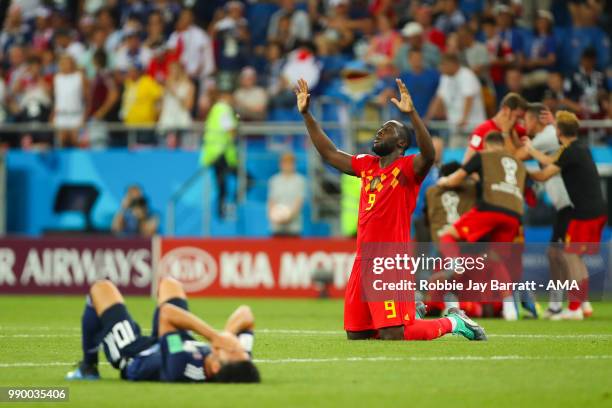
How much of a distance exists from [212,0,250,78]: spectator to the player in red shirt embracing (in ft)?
43.8

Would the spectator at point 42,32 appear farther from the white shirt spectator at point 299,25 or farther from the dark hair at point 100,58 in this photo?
the white shirt spectator at point 299,25

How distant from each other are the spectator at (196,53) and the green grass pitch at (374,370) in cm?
1101

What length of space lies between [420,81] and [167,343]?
1515 centimetres

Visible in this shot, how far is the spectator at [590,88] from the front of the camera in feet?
76.1

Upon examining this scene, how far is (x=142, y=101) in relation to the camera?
26.4 metres

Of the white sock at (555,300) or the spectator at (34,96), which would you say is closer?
the white sock at (555,300)

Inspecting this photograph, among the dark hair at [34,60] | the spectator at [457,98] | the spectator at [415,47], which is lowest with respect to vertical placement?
the spectator at [457,98]

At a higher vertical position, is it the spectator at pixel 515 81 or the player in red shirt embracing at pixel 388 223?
the spectator at pixel 515 81

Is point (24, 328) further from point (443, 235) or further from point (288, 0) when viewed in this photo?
point (288, 0)

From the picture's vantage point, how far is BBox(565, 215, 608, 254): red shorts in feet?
57.2

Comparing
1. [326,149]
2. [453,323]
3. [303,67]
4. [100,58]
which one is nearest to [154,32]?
[100,58]

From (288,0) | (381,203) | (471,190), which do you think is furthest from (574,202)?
(288,0)

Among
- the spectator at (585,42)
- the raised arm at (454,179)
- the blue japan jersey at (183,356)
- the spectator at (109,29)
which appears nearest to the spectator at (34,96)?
the spectator at (109,29)

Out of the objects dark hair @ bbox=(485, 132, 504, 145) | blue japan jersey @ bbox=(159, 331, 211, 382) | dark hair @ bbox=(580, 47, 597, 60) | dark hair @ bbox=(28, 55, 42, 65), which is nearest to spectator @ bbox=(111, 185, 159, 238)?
dark hair @ bbox=(28, 55, 42, 65)
